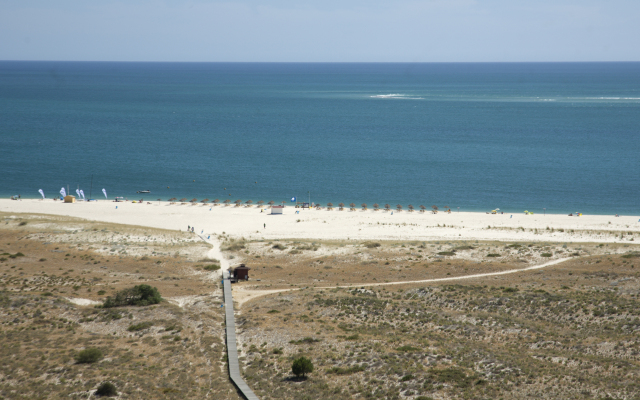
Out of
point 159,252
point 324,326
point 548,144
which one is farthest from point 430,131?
point 324,326

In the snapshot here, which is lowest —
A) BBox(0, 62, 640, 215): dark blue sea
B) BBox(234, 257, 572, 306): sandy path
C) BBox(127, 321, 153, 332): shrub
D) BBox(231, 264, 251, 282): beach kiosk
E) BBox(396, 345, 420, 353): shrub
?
BBox(234, 257, 572, 306): sandy path

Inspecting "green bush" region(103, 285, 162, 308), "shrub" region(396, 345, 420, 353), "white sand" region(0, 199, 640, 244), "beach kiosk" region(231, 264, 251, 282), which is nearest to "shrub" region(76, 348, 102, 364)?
"green bush" region(103, 285, 162, 308)

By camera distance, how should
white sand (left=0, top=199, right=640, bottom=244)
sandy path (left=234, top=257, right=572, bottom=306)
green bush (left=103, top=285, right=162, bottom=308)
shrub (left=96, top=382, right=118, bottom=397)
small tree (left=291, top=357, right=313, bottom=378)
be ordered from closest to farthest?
shrub (left=96, top=382, right=118, bottom=397), small tree (left=291, top=357, right=313, bottom=378), green bush (left=103, top=285, right=162, bottom=308), sandy path (left=234, top=257, right=572, bottom=306), white sand (left=0, top=199, right=640, bottom=244)

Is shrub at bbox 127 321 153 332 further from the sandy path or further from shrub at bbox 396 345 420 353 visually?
shrub at bbox 396 345 420 353

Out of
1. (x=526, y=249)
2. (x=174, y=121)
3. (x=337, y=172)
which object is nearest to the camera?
(x=526, y=249)

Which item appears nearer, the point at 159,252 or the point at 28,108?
the point at 159,252

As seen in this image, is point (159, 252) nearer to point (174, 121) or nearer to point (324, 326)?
point (324, 326)
